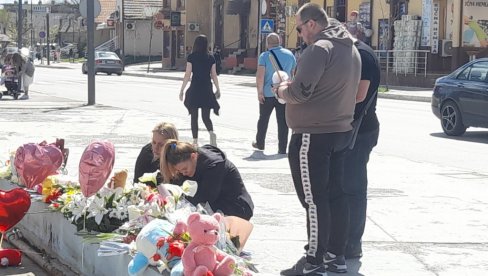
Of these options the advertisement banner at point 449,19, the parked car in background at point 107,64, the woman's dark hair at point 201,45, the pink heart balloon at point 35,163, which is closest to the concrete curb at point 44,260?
the pink heart balloon at point 35,163

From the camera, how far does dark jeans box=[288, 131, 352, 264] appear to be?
606 cm

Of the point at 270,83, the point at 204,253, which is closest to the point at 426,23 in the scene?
the point at 270,83

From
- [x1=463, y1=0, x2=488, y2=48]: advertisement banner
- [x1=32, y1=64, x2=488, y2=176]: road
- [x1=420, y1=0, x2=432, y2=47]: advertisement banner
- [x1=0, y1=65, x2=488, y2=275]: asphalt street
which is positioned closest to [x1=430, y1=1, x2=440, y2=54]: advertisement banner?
[x1=420, y1=0, x2=432, y2=47]: advertisement banner

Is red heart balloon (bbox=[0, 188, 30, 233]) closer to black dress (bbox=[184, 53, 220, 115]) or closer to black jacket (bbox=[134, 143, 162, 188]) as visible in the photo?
black jacket (bbox=[134, 143, 162, 188])

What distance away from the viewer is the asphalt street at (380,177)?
7.15 m

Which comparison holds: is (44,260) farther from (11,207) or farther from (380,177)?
(380,177)

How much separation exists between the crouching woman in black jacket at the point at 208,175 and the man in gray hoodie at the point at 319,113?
640mm

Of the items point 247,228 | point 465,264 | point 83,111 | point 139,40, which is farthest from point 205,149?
point 139,40

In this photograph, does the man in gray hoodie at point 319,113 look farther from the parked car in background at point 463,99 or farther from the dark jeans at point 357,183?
the parked car in background at point 463,99

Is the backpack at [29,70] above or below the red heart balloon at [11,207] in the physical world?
above

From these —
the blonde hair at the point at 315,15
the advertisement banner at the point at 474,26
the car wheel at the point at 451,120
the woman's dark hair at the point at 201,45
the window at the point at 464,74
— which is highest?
the advertisement banner at the point at 474,26

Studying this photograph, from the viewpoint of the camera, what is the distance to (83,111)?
67.9 ft

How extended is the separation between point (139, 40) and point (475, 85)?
59.1 meters

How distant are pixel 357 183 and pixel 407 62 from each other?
31.4 m
